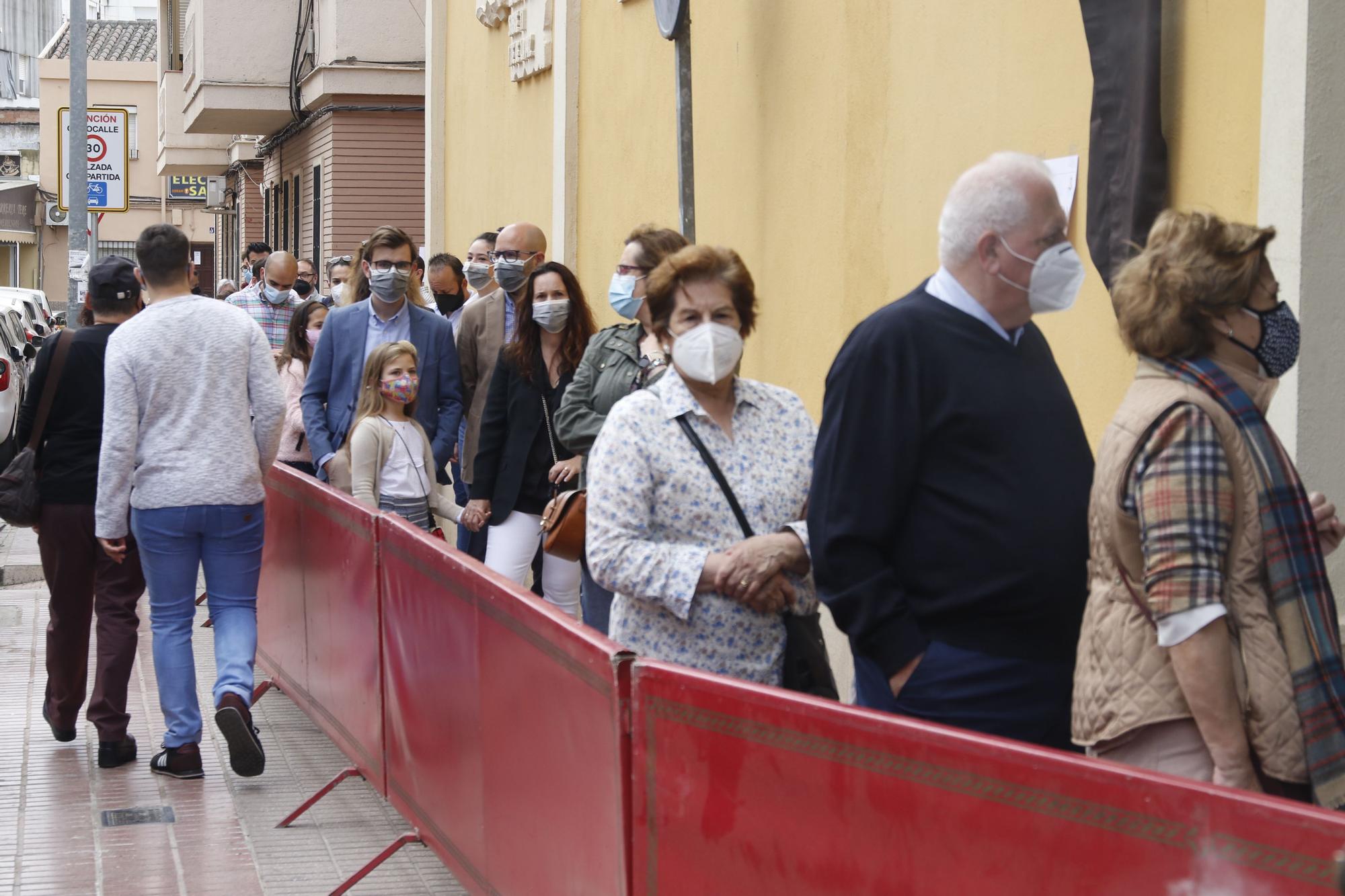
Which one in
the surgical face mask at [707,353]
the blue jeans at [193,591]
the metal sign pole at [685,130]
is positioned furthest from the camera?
the metal sign pole at [685,130]

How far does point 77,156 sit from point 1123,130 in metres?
14.8

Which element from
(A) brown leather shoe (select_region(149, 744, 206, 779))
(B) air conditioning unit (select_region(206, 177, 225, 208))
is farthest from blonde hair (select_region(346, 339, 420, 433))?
(B) air conditioning unit (select_region(206, 177, 225, 208))

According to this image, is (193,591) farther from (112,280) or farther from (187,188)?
(187,188)

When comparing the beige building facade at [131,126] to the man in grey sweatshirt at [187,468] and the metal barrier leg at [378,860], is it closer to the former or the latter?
the man in grey sweatshirt at [187,468]

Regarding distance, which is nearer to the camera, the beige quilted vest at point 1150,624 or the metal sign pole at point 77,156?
the beige quilted vest at point 1150,624

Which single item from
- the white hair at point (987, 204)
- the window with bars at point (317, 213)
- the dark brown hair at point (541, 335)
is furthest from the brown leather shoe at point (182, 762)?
the window with bars at point (317, 213)

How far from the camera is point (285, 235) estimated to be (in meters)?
27.7

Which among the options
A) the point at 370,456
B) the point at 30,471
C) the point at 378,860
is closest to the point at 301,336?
the point at 370,456

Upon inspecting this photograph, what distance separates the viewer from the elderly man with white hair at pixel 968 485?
3182 mm

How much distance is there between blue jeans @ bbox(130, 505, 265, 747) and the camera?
20.9ft

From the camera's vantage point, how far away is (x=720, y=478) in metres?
3.86

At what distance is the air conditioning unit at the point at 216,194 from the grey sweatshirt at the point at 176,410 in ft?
119

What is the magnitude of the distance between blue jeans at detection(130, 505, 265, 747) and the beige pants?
4.11m

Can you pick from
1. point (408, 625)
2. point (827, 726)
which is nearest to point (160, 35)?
point (408, 625)
